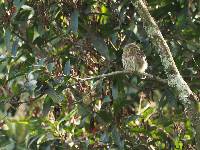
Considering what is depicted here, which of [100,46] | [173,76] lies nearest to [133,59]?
[100,46]

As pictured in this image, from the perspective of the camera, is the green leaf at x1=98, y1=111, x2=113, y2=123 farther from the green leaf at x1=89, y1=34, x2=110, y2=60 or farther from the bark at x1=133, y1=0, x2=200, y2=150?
the bark at x1=133, y1=0, x2=200, y2=150

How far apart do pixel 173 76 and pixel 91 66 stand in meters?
0.65

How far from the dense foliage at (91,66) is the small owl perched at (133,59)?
4.5 inches

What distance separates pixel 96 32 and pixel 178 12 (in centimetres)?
39

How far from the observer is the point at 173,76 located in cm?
192

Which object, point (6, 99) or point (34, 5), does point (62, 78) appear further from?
point (34, 5)

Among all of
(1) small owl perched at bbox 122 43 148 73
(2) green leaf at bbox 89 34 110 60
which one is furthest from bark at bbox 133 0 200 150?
(2) green leaf at bbox 89 34 110 60

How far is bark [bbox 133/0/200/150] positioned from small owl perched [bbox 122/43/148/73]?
0.25 metres

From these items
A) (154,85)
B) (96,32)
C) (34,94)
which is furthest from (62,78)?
(154,85)

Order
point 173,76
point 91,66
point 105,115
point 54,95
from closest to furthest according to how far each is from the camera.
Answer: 1. point 173,76
2. point 54,95
3. point 105,115
4. point 91,66

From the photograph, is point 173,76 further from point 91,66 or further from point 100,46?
point 91,66

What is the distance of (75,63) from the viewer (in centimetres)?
246

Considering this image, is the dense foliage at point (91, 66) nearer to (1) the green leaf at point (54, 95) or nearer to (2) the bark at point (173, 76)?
(1) the green leaf at point (54, 95)

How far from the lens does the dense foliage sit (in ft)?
7.49
